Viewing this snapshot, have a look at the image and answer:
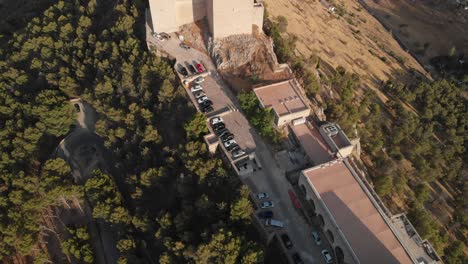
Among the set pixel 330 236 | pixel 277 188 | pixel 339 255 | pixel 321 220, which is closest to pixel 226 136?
pixel 277 188

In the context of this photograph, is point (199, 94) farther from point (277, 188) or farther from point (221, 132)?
point (277, 188)

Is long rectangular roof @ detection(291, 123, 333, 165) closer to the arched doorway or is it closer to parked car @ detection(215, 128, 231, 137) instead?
parked car @ detection(215, 128, 231, 137)

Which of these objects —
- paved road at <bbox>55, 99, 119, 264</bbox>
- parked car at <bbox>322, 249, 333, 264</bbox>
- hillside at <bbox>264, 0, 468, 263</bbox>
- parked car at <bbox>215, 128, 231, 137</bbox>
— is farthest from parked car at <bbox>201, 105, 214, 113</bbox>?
parked car at <bbox>322, 249, 333, 264</bbox>

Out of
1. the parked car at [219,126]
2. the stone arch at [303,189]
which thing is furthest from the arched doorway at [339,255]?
the parked car at [219,126]

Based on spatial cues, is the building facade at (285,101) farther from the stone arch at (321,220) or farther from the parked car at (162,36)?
the parked car at (162,36)

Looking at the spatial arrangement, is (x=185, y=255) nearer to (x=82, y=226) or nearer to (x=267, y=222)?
(x=267, y=222)
